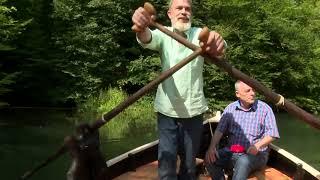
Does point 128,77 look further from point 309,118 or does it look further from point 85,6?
point 309,118

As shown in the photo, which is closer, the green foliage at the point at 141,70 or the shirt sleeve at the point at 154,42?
the shirt sleeve at the point at 154,42

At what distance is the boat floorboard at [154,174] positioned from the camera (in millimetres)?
5012

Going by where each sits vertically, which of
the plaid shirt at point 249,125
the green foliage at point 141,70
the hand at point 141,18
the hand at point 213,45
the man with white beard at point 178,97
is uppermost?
the hand at point 141,18

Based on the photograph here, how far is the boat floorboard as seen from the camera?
197 inches

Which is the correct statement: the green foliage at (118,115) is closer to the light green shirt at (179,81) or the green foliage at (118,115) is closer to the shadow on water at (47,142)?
the shadow on water at (47,142)

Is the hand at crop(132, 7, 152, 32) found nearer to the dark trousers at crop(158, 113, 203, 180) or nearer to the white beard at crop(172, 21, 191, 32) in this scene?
the white beard at crop(172, 21, 191, 32)

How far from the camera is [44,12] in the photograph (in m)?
18.7

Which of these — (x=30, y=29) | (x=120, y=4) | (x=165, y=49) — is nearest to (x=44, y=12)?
(x=30, y=29)

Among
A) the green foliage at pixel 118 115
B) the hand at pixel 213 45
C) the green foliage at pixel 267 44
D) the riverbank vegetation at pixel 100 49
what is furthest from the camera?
the green foliage at pixel 267 44

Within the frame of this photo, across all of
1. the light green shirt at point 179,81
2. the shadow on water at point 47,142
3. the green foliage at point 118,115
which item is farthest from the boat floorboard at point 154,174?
the green foliage at point 118,115

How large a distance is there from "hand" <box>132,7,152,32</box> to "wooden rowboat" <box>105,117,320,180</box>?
2033mm

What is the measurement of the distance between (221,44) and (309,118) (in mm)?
621

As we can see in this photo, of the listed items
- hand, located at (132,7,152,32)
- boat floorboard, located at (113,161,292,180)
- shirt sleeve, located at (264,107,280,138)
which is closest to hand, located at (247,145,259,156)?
shirt sleeve, located at (264,107,280,138)

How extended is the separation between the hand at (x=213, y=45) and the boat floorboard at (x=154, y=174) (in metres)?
2.24
